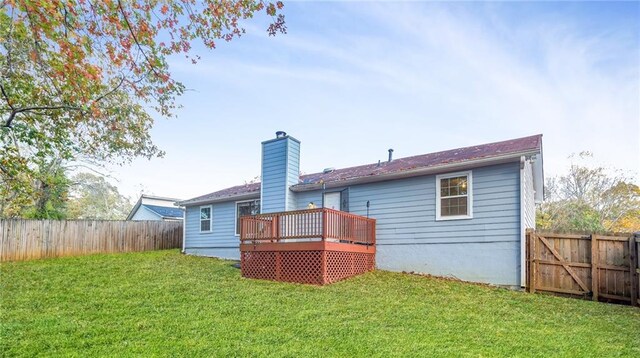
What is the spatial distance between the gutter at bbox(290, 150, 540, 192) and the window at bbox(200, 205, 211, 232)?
5.43m

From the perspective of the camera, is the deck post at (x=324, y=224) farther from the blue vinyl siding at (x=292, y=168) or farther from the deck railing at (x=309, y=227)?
the blue vinyl siding at (x=292, y=168)

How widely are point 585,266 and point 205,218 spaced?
1372cm

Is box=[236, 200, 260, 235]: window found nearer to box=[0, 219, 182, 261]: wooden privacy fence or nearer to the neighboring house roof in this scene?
the neighboring house roof

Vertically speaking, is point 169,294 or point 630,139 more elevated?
point 630,139

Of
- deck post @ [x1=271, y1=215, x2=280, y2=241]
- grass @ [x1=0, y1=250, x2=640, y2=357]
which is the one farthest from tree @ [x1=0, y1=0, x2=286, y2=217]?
deck post @ [x1=271, y1=215, x2=280, y2=241]

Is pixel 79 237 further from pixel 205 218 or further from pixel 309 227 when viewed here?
pixel 309 227

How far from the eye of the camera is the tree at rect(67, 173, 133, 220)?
3466 cm

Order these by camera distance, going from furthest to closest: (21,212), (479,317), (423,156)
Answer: (21,212) < (423,156) < (479,317)

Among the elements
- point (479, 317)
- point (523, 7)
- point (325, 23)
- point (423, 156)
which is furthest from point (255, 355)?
point (423, 156)

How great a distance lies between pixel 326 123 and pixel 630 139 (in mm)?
12713

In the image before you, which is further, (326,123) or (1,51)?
(326,123)

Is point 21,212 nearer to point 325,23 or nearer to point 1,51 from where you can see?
point 1,51

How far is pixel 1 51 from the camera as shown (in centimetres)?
751

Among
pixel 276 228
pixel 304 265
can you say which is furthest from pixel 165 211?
pixel 304 265
